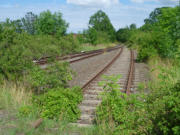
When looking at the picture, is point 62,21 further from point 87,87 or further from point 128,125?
point 128,125

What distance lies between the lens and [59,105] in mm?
5605

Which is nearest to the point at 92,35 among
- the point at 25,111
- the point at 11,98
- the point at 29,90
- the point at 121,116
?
the point at 29,90

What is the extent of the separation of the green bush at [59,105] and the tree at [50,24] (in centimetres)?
3478

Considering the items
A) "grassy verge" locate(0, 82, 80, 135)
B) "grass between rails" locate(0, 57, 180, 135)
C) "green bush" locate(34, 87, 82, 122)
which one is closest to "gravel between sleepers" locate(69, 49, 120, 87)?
"green bush" locate(34, 87, 82, 122)

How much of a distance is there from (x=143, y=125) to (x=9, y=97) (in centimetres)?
420

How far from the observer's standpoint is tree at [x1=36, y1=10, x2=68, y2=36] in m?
39.9

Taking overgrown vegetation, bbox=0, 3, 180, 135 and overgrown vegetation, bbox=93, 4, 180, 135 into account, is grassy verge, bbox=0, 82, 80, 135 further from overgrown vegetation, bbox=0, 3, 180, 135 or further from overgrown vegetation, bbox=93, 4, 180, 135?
overgrown vegetation, bbox=93, 4, 180, 135

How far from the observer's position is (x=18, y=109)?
18.7 ft

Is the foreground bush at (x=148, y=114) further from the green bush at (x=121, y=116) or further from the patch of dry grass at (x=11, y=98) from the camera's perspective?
the patch of dry grass at (x=11, y=98)

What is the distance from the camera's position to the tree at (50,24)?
131ft

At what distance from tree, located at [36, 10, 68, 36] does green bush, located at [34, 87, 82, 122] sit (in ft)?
114

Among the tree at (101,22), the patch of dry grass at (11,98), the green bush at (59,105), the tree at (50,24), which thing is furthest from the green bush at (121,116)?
the tree at (101,22)

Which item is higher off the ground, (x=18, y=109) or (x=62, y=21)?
(x=62, y=21)

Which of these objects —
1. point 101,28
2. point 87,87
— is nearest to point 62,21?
point 87,87
